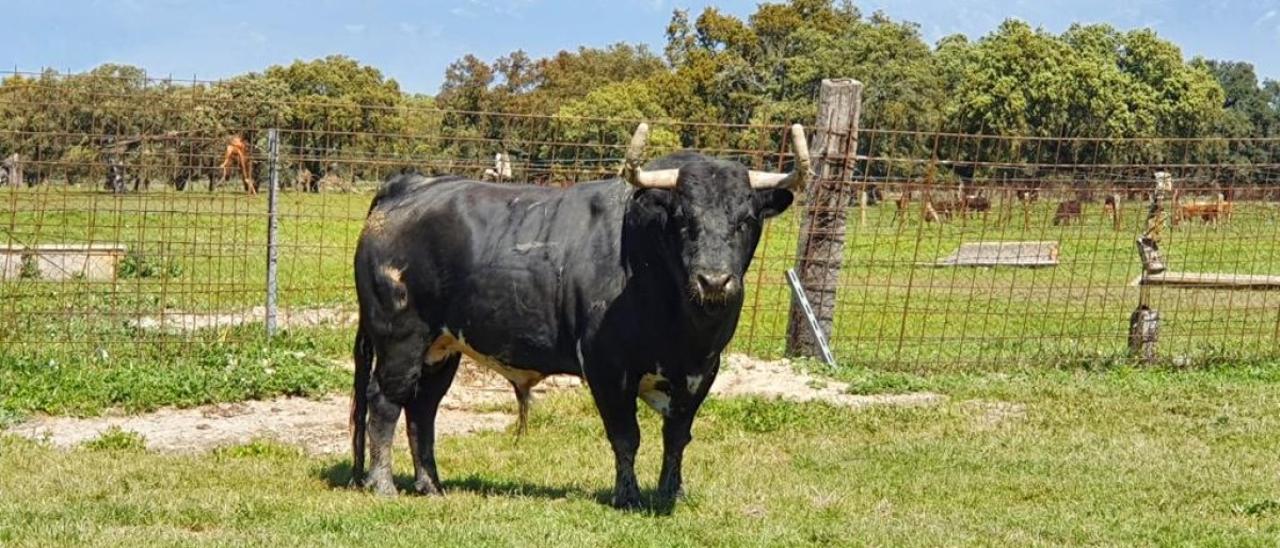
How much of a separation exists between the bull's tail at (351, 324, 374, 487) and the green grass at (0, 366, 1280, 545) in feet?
0.67

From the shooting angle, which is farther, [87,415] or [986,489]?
[87,415]

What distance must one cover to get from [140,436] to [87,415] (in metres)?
0.90

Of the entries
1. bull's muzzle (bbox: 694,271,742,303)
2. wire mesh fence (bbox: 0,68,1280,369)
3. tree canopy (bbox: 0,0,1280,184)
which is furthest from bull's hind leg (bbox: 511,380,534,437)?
tree canopy (bbox: 0,0,1280,184)

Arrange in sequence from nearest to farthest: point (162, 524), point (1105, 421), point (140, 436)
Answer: point (162, 524) < point (140, 436) < point (1105, 421)

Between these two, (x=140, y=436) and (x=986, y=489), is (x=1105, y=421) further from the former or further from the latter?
(x=140, y=436)

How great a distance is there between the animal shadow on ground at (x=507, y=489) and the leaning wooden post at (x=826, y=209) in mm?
5359

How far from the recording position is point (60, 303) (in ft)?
49.2

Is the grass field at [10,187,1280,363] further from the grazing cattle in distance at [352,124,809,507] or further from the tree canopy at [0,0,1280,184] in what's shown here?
the tree canopy at [0,0,1280,184]

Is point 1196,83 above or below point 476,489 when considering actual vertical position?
above

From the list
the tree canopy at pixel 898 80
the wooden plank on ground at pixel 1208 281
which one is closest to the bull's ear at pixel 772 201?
the wooden plank on ground at pixel 1208 281

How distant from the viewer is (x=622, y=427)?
8.23m

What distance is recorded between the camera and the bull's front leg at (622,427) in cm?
817

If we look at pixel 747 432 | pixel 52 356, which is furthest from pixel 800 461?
pixel 52 356

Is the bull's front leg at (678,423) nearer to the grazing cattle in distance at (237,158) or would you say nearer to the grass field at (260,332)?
the grass field at (260,332)
